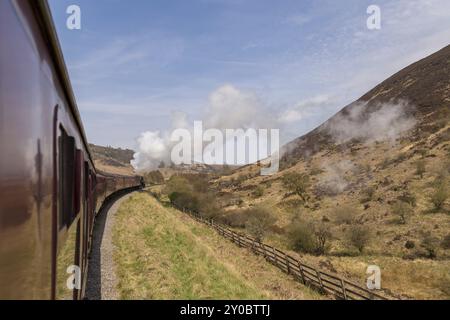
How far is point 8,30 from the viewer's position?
2197 millimetres

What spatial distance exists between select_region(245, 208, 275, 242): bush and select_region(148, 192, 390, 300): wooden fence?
11.1 feet

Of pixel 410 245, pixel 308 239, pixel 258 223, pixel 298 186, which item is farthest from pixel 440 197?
pixel 298 186

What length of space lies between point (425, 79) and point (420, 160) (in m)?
51.7

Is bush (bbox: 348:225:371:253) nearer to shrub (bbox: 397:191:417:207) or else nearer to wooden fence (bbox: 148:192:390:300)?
wooden fence (bbox: 148:192:390:300)

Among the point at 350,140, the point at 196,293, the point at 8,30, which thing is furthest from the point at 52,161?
the point at 350,140

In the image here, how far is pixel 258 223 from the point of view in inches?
1507

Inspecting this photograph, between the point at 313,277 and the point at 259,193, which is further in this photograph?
the point at 259,193

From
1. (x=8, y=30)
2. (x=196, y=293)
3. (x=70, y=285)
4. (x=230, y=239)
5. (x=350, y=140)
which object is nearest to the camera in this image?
(x=8, y=30)

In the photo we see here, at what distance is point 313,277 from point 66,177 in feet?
68.8

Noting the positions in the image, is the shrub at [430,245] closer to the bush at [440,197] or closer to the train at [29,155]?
the bush at [440,197]

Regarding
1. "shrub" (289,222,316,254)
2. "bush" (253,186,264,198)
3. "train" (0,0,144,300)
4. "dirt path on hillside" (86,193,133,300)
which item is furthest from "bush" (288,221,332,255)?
"bush" (253,186,264,198)

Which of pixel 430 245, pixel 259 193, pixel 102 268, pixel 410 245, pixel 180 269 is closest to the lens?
pixel 102 268

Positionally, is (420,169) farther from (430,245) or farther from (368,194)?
(430,245)

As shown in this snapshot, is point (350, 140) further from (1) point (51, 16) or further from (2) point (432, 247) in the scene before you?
(1) point (51, 16)
